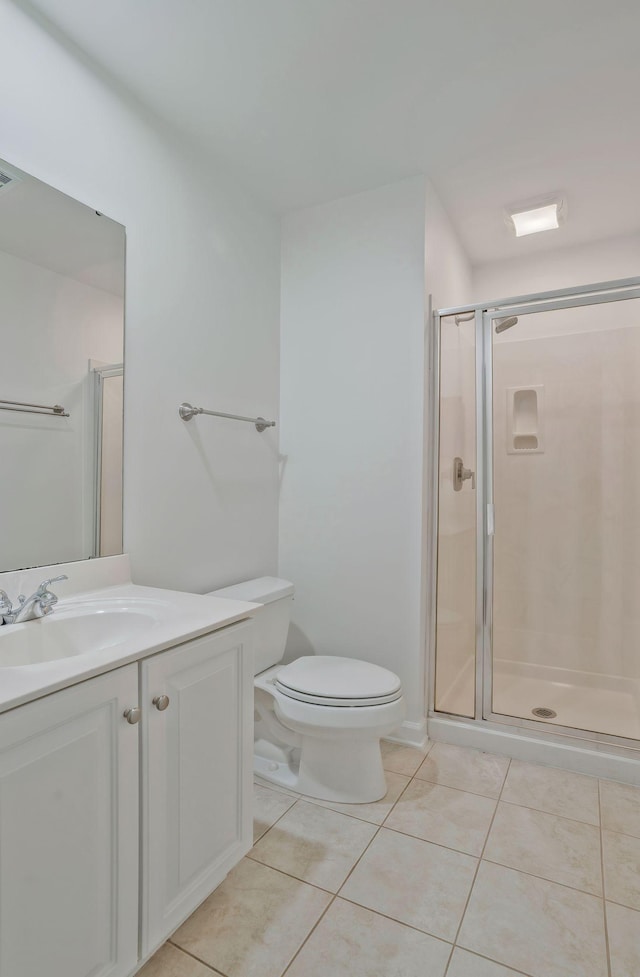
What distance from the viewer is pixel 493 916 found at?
4.21ft

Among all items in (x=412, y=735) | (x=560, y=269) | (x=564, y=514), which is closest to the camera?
(x=412, y=735)

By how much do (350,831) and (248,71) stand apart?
7.88 ft

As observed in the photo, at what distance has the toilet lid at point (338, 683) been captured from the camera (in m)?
1.70

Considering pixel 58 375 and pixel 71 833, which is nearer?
pixel 71 833

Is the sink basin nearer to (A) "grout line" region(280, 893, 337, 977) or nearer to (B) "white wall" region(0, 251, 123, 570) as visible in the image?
(B) "white wall" region(0, 251, 123, 570)

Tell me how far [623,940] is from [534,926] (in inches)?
7.8

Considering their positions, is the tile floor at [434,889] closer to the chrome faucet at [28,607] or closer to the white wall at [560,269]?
the chrome faucet at [28,607]

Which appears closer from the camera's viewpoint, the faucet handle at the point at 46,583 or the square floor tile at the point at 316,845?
the faucet handle at the point at 46,583

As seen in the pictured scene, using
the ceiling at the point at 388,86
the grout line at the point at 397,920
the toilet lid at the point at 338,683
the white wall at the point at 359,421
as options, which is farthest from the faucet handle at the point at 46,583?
the ceiling at the point at 388,86

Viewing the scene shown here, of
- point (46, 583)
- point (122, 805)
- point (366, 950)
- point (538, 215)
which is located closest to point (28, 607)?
point (46, 583)

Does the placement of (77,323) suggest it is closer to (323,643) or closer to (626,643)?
(323,643)

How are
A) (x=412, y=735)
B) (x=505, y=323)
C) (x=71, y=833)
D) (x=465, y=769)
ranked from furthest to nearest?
1. (x=505, y=323)
2. (x=412, y=735)
3. (x=465, y=769)
4. (x=71, y=833)

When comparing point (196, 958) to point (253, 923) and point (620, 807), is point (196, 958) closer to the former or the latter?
point (253, 923)

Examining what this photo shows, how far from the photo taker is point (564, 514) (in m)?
2.62
